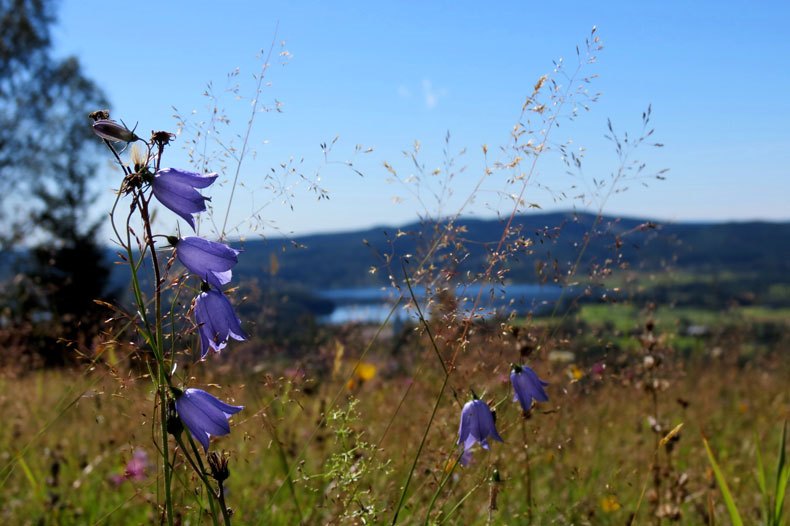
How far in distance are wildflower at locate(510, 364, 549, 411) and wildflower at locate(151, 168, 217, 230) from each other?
36.6 inches

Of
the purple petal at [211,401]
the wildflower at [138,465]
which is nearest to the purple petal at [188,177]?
A: the purple petal at [211,401]

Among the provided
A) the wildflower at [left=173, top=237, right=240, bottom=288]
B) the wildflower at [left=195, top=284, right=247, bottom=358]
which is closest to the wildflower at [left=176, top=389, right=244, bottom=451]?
the wildflower at [left=195, top=284, right=247, bottom=358]

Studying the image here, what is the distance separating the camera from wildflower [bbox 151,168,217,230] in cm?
142

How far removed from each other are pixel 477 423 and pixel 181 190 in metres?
0.88

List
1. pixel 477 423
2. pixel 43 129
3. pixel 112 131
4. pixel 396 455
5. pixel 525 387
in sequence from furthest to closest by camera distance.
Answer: pixel 43 129, pixel 396 455, pixel 525 387, pixel 477 423, pixel 112 131

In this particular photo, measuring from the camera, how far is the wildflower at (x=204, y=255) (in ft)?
4.88

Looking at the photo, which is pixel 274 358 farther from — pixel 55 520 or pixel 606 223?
pixel 606 223

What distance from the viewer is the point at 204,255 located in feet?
4.93

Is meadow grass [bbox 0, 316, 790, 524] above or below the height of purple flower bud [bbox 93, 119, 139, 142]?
below

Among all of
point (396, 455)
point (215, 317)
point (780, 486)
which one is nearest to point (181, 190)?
point (215, 317)

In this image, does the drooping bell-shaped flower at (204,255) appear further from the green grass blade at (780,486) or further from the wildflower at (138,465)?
the wildflower at (138,465)

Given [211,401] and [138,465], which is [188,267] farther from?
[138,465]

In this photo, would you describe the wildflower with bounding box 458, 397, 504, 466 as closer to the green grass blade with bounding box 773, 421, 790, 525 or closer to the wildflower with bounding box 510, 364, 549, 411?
the wildflower with bounding box 510, 364, 549, 411

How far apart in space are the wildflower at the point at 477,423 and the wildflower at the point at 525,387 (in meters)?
0.15
